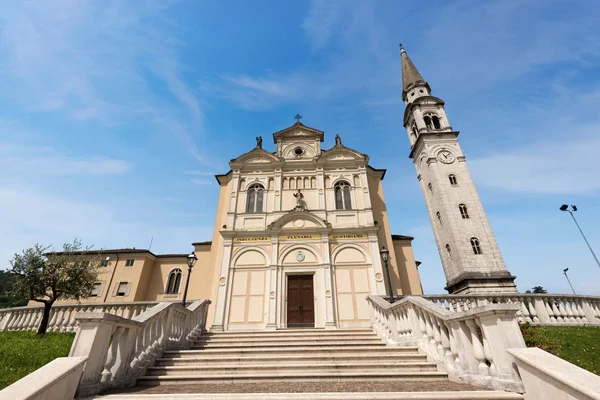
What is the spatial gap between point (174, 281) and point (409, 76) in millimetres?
34214

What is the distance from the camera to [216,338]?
9969mm

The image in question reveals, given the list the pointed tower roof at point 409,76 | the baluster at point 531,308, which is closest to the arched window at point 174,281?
the baluster at point 531,308

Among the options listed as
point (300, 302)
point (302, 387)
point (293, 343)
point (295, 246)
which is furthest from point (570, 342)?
point (295, 246)

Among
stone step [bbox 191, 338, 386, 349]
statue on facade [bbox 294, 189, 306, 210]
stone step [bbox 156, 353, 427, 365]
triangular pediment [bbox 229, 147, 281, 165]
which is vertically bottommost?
stone step [bbox 156, 353, 427, 365]

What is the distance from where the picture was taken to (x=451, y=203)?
2320 centimetres

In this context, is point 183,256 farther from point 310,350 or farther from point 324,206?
point 310,350

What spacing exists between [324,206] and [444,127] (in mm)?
18072

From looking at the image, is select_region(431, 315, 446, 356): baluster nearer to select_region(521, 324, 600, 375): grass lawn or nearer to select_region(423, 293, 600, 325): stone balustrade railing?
select_region(521, 324, 600, 375): grass lawn

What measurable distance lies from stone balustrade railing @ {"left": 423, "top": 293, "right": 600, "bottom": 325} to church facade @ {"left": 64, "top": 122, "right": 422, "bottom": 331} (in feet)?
13.0

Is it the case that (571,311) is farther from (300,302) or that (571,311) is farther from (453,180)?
(453,180)

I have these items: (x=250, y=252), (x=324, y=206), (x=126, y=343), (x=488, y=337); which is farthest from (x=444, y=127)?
(x=126, y=343)

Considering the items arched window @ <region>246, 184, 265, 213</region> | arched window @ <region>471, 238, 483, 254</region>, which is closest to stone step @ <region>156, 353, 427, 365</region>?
arched window @ <region>246, 184, 265, 213</region>

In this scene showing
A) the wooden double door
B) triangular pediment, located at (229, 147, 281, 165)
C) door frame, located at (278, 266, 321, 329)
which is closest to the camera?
door frame, located at (278, 266, 321, 329)

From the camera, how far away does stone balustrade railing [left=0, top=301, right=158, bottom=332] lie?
36.1 feet
